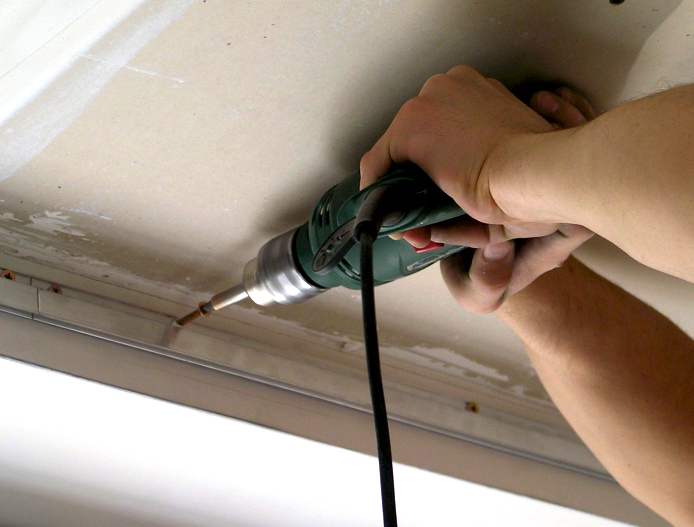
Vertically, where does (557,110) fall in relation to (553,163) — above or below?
above

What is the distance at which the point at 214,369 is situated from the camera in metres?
0.84

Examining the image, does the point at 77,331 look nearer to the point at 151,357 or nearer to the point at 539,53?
the point at 151,357

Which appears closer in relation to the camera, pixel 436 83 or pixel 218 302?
pixel 436 83

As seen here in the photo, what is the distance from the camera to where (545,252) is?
0.67 meters

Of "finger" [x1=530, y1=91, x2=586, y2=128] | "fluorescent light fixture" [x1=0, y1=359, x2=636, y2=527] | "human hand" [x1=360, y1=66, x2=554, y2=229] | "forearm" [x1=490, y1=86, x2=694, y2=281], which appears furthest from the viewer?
"fluorescent light fixture" [x1=0, y1=359, x2=636, y2=527]

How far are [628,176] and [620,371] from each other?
54 cm

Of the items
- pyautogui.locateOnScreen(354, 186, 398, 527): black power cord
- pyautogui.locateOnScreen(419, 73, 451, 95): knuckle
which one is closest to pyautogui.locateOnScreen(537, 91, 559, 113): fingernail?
pyautogui.locateOnScreen(419, 73, 451, 95): knuckle

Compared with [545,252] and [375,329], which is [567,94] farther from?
[375,329]

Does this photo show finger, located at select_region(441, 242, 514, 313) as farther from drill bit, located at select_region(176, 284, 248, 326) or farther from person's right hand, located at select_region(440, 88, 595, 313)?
drill bit, located at select_region(176, 284, 248, 326)

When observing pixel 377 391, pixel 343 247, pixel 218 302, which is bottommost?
pixel 377 391

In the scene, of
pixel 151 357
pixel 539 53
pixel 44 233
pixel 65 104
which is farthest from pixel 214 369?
pixel 539 53

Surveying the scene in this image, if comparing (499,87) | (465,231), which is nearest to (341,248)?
(465,231)

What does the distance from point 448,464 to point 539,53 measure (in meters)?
0.56

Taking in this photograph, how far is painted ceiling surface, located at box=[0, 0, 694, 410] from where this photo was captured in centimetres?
60
